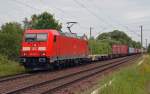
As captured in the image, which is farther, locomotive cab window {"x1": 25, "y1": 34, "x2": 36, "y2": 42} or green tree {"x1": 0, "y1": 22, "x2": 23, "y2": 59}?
green tree {"x1": 0, "y1": 22, "x2": 23, "y2": 59}

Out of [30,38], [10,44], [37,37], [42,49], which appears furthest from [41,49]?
[10,44]

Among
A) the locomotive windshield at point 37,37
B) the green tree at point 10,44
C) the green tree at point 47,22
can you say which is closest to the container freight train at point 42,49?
the locomotive windshield at point 37,37

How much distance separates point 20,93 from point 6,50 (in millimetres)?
24341

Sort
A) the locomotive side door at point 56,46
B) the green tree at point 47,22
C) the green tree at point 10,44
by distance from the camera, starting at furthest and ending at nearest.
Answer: the green tree at point 47,22 < the green tree at point 10,44 < the locomotive side door at point 56,46

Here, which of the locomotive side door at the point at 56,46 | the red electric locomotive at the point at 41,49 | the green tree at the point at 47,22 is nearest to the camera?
the red electric locomotive at the point at 41,49

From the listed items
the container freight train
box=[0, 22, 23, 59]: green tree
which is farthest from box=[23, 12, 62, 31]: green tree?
the container freight train

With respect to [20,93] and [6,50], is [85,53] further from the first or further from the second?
[20,93]

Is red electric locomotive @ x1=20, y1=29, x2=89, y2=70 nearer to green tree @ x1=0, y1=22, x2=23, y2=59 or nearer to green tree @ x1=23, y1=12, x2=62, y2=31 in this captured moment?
green tree @ x1=0, y1=22, x2=23, y2=59

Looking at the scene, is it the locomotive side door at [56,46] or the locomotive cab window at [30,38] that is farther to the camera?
the locomotive side door at [56,46]

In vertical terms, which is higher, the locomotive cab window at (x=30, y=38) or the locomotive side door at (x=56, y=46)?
the locomotive cab window at (x=30, y=38)

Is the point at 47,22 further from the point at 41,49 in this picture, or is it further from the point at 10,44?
the point at 41,49

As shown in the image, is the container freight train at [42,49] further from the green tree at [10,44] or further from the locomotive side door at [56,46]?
the green tree at [10,44]

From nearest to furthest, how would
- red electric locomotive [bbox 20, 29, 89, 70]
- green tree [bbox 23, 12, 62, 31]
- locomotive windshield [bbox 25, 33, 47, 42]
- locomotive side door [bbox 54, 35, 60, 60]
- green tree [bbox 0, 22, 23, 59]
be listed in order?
red electric locomotive [bbox 20, 29, 89, 70] < locomotive windshield [bbox 25, 33, 47, 42] < locomotive side door [bbox 54, 35, 60, 60] < green tree [bbox 0, 22, 23, 59] < green tree [bbox 23, 12, 62, 31]

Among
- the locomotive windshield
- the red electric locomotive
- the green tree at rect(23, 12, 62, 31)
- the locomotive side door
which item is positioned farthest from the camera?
the green tree at rect(23, 12, 62, 31)
